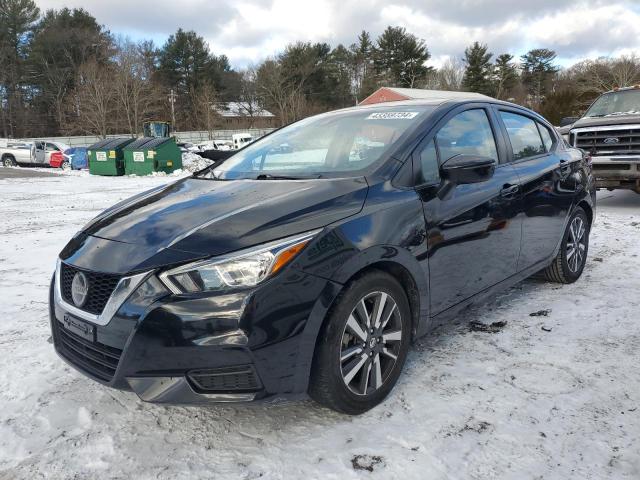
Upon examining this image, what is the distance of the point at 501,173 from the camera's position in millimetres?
3557

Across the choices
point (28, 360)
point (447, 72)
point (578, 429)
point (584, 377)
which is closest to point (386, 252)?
point (578, 429)

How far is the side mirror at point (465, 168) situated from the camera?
9.62ft

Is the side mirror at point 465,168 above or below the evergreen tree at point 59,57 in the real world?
below

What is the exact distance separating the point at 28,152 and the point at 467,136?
31.0 meters

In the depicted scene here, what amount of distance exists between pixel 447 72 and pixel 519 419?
83.3 metres

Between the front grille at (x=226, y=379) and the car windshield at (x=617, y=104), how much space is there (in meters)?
9.23

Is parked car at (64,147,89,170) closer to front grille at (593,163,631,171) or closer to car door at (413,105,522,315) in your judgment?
front grille at (593,163,631,171)

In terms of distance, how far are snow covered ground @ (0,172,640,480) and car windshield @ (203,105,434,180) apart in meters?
1.29

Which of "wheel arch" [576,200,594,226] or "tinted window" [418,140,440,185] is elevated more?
"tinted window" [418,140,440,185]

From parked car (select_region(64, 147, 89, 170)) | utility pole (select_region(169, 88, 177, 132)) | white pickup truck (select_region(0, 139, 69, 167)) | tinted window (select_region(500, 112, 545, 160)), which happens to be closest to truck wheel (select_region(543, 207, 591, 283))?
tinted window (select_region(500, 112, 545, 160))

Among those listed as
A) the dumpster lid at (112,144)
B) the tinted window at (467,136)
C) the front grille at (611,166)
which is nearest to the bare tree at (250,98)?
the dumpster lid at (112,144)

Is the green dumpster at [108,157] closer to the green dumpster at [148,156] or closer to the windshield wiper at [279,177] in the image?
the green dumpster at [148,156]

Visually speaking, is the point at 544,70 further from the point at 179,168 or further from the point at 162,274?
the point at 162,274

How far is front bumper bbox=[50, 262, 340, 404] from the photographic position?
6.99 feet
